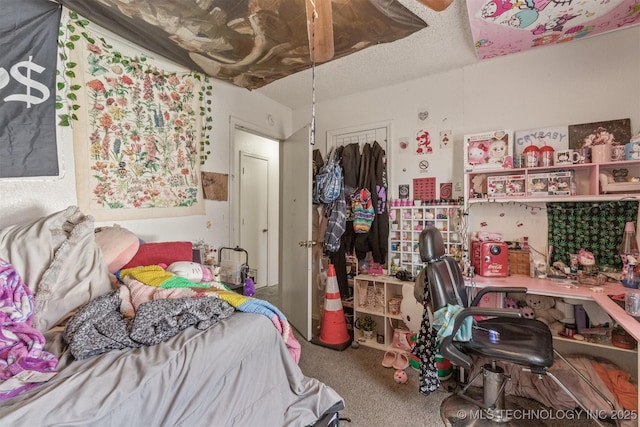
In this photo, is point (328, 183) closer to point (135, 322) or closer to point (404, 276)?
point (404, 276)

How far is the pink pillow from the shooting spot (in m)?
1.51

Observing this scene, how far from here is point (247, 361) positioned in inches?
44.3

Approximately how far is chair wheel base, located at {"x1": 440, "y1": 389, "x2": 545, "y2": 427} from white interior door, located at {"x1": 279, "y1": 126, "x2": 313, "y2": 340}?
1.28 meters

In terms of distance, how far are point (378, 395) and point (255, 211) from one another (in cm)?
301

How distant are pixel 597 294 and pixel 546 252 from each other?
21.8 inches

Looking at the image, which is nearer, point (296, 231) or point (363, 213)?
point (363, 213)

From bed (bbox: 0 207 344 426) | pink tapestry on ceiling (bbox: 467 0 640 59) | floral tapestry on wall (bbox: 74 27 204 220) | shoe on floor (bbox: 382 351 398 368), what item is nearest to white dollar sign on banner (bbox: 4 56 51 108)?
floral tapestry on wall (bbox: 74 27 204 220)

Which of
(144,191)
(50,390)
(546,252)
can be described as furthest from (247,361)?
(546,252)

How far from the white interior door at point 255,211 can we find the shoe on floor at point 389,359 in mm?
2406

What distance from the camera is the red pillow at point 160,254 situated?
1695 mm

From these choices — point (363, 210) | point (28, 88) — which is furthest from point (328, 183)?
point (28, 88)

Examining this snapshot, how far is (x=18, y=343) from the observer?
38.4 inches

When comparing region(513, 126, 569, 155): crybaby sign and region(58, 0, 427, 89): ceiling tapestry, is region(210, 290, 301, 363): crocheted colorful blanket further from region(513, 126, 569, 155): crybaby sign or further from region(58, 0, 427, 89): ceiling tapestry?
region(513, 126, 569, 155): crybaby sign

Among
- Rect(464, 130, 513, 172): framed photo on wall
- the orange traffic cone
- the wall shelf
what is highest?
Rect(464, 130, 513, 172): framed photo on wall
